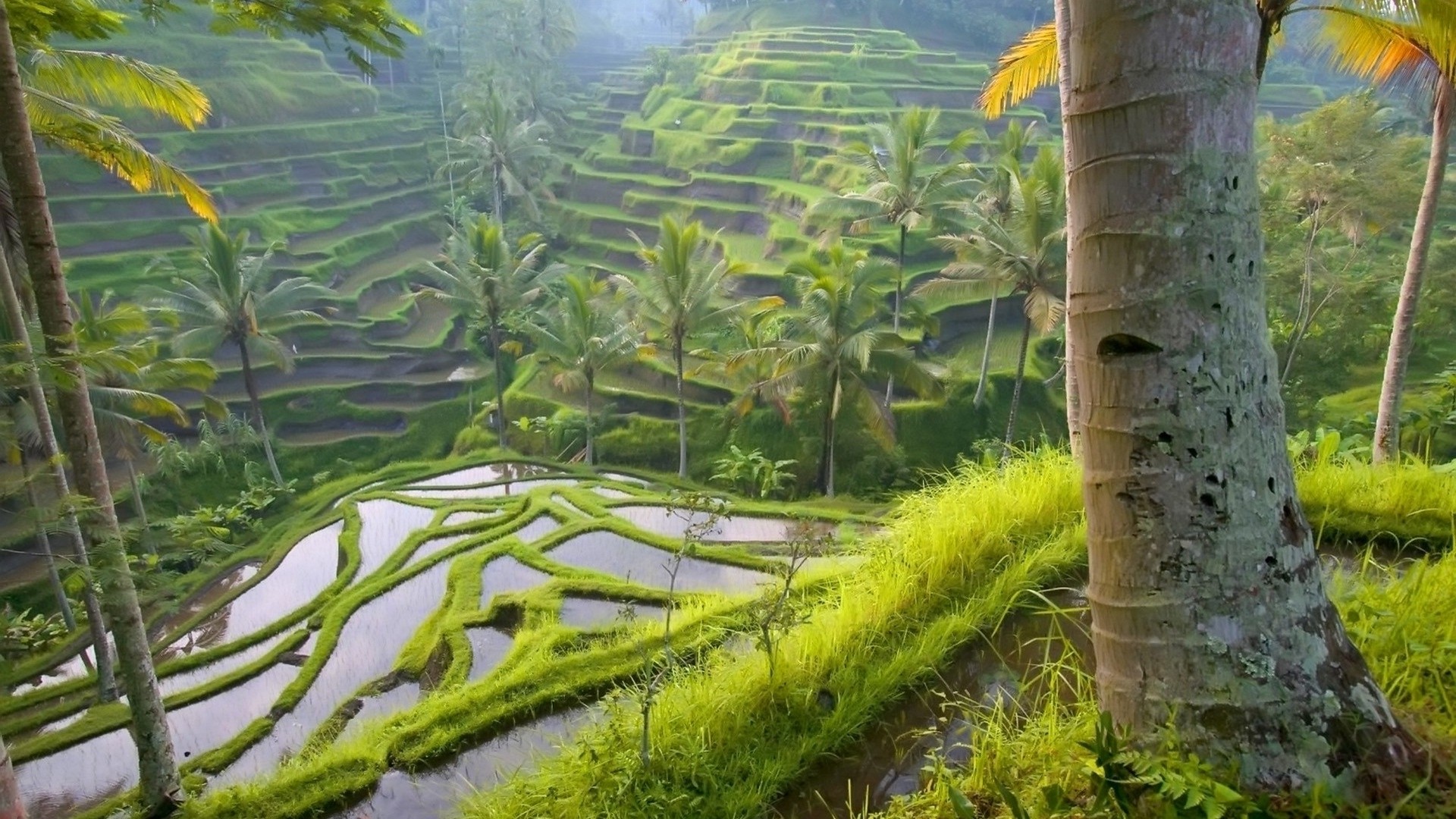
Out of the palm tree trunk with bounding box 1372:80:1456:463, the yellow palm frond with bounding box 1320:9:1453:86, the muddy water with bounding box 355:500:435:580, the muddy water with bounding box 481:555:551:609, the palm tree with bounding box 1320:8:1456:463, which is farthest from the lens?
the muddy water with bounding box 355:500:435:580

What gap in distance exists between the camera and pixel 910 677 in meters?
2.96

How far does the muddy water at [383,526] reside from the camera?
1235cm

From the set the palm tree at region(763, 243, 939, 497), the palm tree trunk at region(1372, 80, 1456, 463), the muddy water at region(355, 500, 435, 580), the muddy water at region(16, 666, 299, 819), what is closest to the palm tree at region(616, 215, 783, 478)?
the palm tree at region(763, 243, 939, 497)

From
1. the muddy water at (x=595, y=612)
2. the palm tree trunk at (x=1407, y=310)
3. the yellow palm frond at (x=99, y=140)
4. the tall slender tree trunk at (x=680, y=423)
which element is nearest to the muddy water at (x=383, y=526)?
the muddy water at (x=595, y=612)

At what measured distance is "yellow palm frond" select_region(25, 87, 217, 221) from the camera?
6742mm

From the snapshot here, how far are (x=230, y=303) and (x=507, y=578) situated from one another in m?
11.3

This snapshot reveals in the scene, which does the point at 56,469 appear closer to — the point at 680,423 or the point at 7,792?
the point at 7,792

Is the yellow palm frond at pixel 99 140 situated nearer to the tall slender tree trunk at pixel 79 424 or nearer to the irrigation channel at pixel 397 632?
the tall slender tree trunk at pixel 79 424

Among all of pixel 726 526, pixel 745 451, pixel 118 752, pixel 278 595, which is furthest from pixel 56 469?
pixel 745 451

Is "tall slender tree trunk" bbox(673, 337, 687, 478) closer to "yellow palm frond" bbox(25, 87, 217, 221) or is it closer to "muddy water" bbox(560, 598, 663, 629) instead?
"muddy water" bbox(560, 598, 663, 629)

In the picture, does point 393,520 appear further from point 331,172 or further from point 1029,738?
point 331,172

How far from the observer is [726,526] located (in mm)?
11609

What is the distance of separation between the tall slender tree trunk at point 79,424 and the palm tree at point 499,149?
22.3m

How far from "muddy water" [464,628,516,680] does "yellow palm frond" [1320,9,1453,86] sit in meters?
8.16
